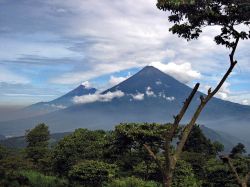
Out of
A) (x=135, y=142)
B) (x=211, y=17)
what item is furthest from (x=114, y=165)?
(x=211, y=17)

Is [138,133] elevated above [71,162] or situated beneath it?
elevated above

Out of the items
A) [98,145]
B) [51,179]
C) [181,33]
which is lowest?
[51,179]

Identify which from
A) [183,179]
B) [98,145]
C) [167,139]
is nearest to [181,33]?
[167,139]

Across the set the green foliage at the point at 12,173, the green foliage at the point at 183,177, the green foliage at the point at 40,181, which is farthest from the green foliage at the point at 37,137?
the green foliage at the point at 183,177

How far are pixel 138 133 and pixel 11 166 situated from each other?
15.2m

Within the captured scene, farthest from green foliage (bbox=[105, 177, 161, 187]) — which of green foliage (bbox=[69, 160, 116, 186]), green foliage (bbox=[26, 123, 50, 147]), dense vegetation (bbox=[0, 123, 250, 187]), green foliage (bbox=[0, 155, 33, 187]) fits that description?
green foliage (bbox=[26, 123, 50, 147])

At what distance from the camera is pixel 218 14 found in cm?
1656

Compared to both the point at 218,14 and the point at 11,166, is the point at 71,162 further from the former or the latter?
the point at 218,14

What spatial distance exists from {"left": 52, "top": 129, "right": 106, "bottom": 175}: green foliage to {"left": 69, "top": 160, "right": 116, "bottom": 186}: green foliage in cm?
712

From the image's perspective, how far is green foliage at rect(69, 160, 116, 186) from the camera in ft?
162

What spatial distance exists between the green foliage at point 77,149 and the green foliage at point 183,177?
434 inches

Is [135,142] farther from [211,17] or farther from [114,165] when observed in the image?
[211,17]

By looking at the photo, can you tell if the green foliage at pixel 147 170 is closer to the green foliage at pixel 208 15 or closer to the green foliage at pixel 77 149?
the green foliage at pixel 77 149

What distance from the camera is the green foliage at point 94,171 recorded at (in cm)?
4947
